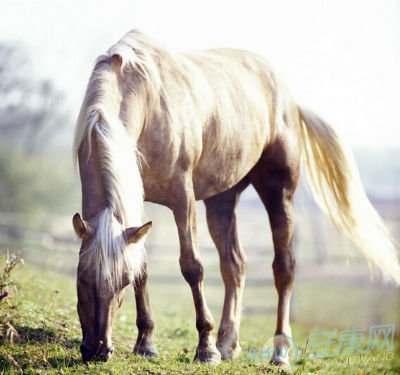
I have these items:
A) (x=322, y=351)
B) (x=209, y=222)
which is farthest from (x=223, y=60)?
(x=322, y=351)

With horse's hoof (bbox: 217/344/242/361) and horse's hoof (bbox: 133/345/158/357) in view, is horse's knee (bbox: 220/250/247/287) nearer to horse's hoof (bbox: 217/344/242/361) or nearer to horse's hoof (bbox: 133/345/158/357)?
horse's hoof (bbox: 217/344/242/361)

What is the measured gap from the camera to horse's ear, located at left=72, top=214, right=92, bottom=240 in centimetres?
346

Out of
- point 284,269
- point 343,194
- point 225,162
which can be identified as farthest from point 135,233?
point 343,194

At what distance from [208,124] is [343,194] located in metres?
1.84

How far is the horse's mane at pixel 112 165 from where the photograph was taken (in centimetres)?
346

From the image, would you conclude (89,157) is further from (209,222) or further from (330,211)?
(330,211)

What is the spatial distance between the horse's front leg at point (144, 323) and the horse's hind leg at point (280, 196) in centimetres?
144

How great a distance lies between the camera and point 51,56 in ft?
63.2

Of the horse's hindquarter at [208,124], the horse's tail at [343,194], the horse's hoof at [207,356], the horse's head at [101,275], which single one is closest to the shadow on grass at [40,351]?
the horse's head at [101,275]

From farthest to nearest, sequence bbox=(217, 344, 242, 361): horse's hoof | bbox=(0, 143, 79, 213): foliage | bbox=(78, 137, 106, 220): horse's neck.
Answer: bbox=(0, 143, 79, 213): foliage → bbox=(217, 344, 242, 361): horse's hoof → bbox=(78, 137, 106, 220): horse's neck

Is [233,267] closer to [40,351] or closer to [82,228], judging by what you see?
[40,351]

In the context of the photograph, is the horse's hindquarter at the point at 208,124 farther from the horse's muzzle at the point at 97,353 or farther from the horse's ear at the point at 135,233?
the horse's muzzle at the point at 97,353

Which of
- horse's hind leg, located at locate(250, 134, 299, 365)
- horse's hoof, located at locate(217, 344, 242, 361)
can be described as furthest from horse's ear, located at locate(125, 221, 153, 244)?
horse's hind leg, located at locate(250, 134, 299, 365)

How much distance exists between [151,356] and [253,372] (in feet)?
2.64
